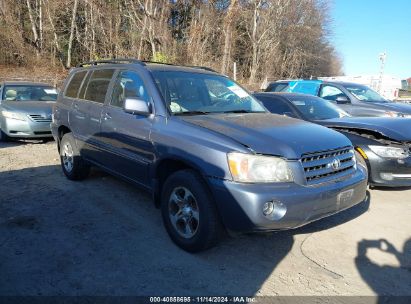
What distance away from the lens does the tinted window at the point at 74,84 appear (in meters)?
5.99

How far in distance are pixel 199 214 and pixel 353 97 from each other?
8194 mm

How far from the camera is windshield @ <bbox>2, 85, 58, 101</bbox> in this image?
33.6ft

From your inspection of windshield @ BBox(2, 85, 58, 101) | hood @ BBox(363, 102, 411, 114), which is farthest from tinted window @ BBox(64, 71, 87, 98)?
hood @ BBox(363, 102, 411, 114)

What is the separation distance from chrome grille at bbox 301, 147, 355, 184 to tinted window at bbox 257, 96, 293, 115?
10.5 feet

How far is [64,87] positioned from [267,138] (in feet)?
13.7

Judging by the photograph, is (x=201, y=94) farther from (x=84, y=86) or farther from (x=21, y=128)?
(x=21, y=128)

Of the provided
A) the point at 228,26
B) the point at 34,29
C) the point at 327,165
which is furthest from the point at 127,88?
the point at 34,29

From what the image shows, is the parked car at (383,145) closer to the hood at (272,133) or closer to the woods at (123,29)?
the hood at (272,133)

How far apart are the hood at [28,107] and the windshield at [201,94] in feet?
19.5

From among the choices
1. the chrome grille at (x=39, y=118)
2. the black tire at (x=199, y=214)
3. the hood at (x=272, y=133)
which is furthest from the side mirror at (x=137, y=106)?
the chrome grille at (x=39, y=118)

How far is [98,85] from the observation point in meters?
5.40

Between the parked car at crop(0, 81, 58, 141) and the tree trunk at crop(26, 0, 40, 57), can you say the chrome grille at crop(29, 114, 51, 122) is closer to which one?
the parked car at crop(0, 81, 58, 141)

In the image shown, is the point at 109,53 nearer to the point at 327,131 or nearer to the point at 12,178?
the point at 12,178

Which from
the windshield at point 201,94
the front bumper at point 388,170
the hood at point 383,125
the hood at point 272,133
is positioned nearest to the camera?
the hood at point 272,133
